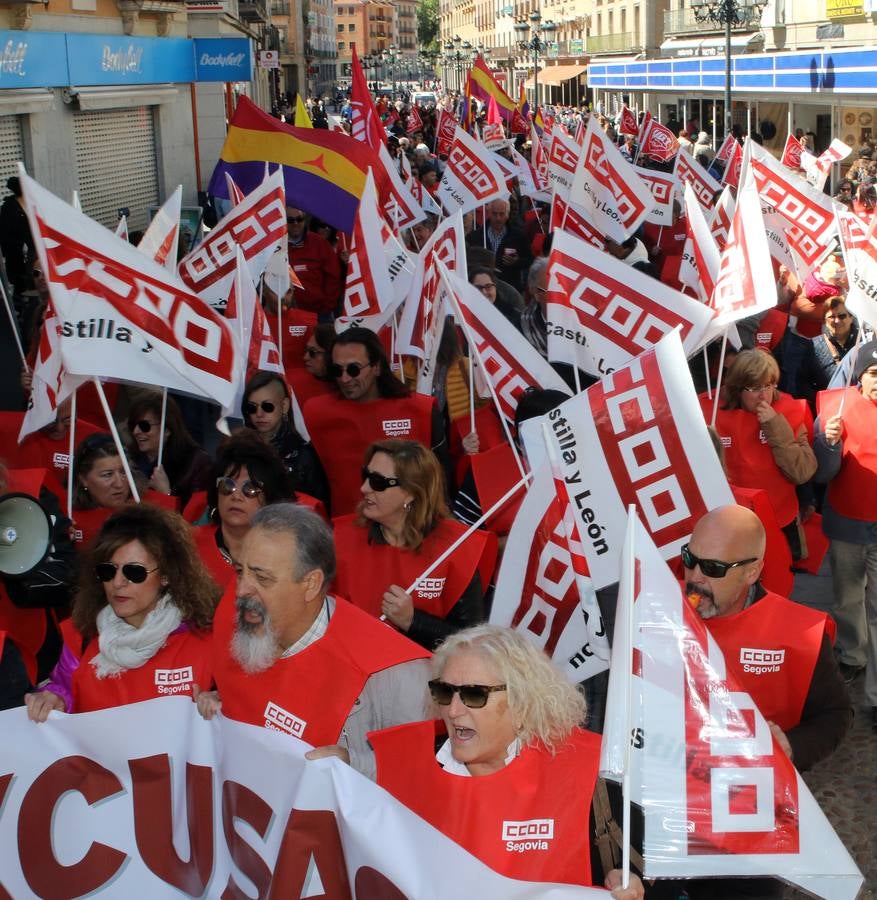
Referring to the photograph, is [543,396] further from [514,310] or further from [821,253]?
[821,253]

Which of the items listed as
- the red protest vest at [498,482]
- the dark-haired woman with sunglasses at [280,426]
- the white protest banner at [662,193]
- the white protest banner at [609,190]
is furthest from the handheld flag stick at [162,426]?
the white protest banner at [662,193]

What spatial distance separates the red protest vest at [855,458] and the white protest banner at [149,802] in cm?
316

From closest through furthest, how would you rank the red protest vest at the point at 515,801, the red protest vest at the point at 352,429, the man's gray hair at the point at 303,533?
the red protest vest at the point at 515,801 < the man's gray hair at the point at 303,533 < the red protest vest at the point at 352,429

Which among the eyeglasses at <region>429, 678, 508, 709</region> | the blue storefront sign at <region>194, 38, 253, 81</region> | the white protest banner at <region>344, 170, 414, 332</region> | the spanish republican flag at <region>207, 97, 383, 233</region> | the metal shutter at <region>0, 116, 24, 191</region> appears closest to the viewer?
the eyeglasses at <region>429, 678, 508, 709</region>

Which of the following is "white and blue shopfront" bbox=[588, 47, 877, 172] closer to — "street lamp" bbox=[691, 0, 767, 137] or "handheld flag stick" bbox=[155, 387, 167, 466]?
"street lamp" bbox=[691, 0, 767, 137]

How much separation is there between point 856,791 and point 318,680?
8.17 feet

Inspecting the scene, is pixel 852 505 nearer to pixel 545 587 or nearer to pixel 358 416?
pixel 545 587

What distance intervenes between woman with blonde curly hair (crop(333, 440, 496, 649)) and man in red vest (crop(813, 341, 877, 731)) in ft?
6.33

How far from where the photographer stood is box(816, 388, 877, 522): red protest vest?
220 inches

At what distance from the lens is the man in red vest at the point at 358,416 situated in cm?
623

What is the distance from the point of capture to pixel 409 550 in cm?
451

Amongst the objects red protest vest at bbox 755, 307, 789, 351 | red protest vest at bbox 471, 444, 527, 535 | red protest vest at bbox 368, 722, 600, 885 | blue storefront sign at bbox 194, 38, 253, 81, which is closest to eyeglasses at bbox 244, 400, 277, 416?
red protest vest at bbox 471, 444, 527, 535

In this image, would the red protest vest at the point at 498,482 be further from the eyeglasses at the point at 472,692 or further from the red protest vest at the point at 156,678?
the eyeglasses at the point at 472,692

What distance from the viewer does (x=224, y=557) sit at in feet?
14.8
